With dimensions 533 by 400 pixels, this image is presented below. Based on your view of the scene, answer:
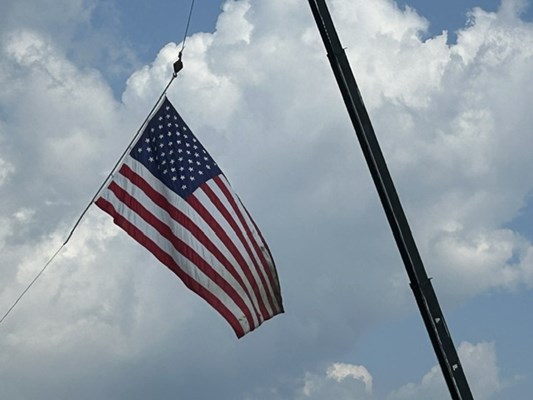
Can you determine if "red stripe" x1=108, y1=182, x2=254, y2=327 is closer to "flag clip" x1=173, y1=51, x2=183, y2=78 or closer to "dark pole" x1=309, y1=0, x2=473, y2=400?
"flag clip" x1=173, y1=51, x2=183, y2=78

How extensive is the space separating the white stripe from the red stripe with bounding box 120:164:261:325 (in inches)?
15.5

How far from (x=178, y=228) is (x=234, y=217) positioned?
48.5 inches

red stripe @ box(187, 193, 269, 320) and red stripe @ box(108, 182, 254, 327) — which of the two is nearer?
red stripe @ box(108, 182, 254, 327)

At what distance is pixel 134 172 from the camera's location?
19125 millimetres

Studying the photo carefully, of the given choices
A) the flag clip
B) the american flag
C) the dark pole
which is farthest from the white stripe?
the dark pole

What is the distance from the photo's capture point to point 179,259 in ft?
59.9

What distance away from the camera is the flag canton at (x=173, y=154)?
19.1 metres

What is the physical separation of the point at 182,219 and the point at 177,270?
107 cm

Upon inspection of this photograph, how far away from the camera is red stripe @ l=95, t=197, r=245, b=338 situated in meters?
18.1

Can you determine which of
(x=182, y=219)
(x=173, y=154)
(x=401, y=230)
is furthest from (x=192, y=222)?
(x=401, y=230)

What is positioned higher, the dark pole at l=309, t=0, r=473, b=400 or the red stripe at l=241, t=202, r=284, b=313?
the red stripe at l=241, t=202, r=284, b=313

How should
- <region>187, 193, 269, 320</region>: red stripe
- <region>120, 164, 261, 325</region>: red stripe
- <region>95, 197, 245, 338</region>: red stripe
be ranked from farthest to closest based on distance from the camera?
<region>187, 193, 269, 320</region>: red stripe → <region>120, 164, 261, 325</region>: red stripe → <region>95, 197, 245, 338</region>: red stripe

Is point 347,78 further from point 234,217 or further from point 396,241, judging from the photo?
point 234,217

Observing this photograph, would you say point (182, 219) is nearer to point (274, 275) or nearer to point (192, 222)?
point (192, 222)
